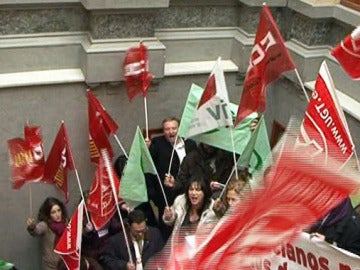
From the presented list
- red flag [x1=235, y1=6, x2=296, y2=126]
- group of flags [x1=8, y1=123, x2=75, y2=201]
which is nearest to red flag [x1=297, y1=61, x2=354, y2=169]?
red flag [x1=235, y1=6, x2=296, y2=126]

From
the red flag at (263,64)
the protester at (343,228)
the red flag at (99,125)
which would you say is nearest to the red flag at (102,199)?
the red flag at (99,125)

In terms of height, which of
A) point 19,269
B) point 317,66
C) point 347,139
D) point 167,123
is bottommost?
point 19,269

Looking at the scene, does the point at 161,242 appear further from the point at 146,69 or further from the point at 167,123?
the point at 146,69

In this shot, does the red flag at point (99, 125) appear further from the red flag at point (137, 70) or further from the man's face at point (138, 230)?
the man's face at point (138, 230)

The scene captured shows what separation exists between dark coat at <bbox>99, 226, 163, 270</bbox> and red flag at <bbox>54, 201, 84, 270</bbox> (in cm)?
37

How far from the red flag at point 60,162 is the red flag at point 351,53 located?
2.62 m

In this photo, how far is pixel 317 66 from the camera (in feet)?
23.6

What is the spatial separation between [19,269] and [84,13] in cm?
309

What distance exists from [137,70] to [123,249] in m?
1.97

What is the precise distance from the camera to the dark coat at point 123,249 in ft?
19.2

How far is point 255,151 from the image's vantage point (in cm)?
613

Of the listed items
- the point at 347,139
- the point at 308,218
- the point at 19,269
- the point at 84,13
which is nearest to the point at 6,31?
the point at 84,13

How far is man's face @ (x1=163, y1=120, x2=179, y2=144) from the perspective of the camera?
6.84m

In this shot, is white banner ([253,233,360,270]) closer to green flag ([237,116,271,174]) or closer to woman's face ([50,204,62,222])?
green flag ([237,116,271,174])
